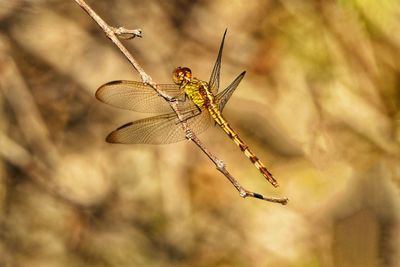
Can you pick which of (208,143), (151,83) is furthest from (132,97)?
(208,143)

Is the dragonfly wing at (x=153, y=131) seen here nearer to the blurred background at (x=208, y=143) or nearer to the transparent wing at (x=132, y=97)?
the transparent wing at (x=132, y=97)

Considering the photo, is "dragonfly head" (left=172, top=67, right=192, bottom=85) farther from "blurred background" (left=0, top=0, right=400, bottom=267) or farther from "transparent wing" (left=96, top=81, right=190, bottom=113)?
"blurred background" (left=0, top=0, right=400, bottom=267)

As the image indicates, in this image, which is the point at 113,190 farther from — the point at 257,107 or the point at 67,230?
the point at 257,107

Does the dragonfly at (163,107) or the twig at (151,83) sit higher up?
the dragonfly at (163,107)

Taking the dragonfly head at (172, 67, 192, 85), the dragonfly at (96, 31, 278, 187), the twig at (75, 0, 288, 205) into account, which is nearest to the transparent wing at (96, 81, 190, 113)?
the dragonfly at (96, 31, 278, 187)

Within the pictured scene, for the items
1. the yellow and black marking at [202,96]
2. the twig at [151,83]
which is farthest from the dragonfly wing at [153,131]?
the twig at [151,83]

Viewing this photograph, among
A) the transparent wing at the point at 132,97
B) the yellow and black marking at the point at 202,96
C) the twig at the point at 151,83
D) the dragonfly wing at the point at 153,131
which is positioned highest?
the yellow and black marking at the point at 202,96

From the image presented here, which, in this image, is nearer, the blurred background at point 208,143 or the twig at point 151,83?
the twig at point 151,83
